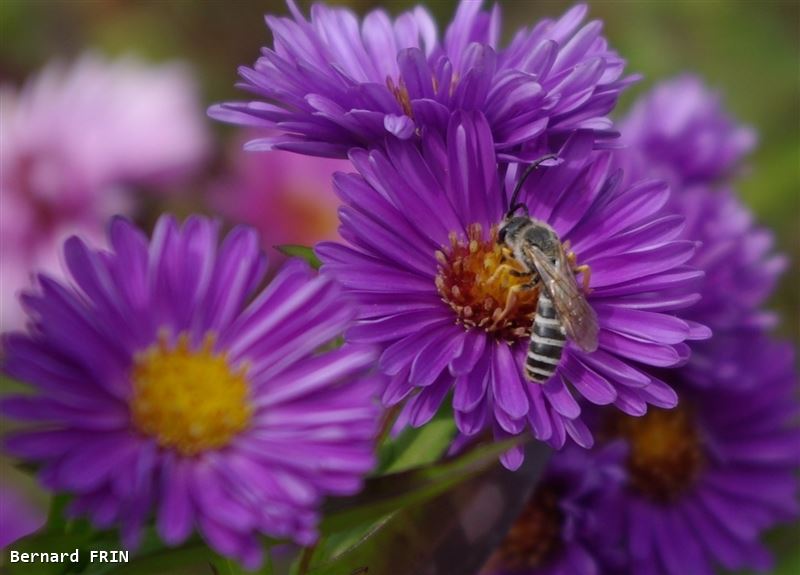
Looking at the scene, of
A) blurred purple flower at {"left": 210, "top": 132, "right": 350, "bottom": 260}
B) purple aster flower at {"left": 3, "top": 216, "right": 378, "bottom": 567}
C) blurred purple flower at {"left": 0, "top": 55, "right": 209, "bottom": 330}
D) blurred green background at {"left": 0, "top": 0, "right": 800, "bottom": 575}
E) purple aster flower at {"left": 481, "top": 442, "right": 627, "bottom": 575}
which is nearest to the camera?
purple aster flower at {"left": 3, "top": 216, "right": 378, "bottom": 567}

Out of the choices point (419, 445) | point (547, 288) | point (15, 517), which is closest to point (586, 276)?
point (547, 288)

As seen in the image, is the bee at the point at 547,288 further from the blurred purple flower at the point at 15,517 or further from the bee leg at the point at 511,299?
the blurred purple flower at the point at 15,517

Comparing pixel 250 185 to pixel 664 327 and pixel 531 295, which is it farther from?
pixel 664 327

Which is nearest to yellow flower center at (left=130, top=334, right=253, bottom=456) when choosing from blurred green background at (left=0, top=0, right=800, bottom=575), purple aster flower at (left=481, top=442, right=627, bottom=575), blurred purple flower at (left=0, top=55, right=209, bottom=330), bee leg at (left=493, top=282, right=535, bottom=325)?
bee leg at (left=493, top=282, right=535, bottom=325)

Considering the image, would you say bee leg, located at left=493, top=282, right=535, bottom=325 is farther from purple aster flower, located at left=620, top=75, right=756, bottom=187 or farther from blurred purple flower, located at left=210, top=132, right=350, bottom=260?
blurred purple flower, located at left=210, top=132, right=350, bottom=260

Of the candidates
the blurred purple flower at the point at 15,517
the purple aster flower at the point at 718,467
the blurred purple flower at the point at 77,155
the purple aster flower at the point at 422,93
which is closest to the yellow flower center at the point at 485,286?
the purple aster flower at the point at 422,93

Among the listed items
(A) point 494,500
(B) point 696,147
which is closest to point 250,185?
(B) point 696,147
